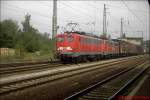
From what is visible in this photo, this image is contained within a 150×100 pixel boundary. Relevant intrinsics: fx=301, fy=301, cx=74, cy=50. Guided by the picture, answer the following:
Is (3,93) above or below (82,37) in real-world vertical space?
below

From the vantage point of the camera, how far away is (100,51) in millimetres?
38594

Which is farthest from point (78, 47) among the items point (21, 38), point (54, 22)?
point (21, 38)

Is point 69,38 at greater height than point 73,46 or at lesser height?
greater

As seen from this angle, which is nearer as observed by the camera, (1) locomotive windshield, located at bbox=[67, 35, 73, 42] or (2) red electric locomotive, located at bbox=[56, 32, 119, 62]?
(2) red electric locomotive, located at bbox=[56, 32, 119, 62]

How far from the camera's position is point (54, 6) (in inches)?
1375

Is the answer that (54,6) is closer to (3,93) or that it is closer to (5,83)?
(5,83)

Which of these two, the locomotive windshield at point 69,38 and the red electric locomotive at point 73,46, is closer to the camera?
the red electric locomotive at point 73,46

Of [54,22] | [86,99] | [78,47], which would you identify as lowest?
[86,99]

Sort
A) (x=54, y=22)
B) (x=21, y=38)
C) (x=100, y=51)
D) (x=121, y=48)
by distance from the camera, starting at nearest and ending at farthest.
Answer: (x=54, y=22) → (x=100, y=51) → (x=121, y=48) → (x=21, y=38)

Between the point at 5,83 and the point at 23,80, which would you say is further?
the point at 23,80

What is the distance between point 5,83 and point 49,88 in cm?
224

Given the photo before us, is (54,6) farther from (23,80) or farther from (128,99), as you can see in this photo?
(128,99)

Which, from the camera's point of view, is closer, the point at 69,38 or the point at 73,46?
the point at 73,46

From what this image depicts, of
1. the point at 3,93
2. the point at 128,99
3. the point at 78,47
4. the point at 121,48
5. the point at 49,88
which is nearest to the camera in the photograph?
the point at 128,99
